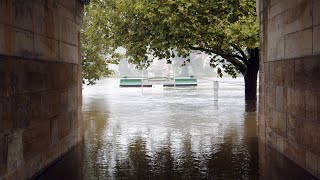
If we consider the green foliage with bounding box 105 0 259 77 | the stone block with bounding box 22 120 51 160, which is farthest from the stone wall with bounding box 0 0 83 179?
the green foliage with bounding box 105 0 259 77

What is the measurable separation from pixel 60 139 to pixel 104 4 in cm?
1745

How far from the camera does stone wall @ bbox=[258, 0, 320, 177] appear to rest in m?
7.76

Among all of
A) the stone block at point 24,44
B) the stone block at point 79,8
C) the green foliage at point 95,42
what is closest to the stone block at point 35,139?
the stone block at point 24,44

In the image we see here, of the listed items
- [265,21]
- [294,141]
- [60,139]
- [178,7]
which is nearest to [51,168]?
[60,139]

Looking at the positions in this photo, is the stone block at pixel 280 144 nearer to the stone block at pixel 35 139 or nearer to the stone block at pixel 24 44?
the stone block at pixel 35 139

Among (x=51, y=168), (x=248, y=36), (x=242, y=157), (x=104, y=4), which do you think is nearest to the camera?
(x=51, y=168)

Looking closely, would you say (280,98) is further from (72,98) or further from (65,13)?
(65,13)

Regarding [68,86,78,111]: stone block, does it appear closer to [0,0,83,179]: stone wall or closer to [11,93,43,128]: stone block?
[0,0,83,179]: stone wall

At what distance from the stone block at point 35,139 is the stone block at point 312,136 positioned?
5.07m

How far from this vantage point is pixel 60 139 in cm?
970

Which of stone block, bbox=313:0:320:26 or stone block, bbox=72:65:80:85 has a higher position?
stone block, bbox=313:0:320:26

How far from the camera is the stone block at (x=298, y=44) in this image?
8.03 meters

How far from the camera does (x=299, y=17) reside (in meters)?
8.55

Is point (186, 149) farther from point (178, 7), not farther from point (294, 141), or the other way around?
point (178, 7)
